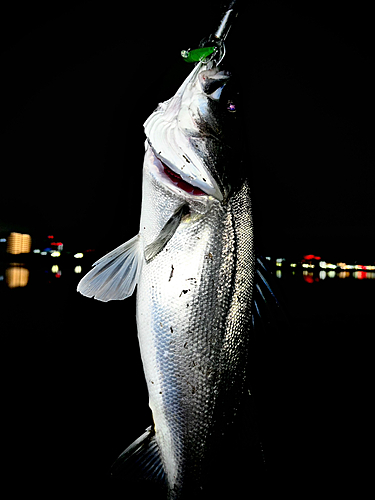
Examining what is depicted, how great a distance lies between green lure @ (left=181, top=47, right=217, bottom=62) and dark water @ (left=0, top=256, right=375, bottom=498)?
1106 millimetres

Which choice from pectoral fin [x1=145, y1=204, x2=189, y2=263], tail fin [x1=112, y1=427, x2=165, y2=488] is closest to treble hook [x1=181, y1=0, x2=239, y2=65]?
pectoral fin [x1=145, y1=204, x2=189, y2=263]

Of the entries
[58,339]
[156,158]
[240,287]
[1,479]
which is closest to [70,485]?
[1,479]

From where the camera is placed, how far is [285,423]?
445 cm

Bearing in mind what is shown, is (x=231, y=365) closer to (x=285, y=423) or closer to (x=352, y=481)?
(x=352, y=481)

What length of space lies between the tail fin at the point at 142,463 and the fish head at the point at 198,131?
1099mm

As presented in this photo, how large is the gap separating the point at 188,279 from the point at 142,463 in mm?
786

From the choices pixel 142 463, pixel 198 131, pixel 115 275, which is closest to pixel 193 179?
pixel 198 131

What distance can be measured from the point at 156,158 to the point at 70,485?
3230 millimetres

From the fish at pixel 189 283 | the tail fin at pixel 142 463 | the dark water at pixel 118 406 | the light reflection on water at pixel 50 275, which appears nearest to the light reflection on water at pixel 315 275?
the light reflection on water at pixel 50 275

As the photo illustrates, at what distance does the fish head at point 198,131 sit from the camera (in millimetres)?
1391

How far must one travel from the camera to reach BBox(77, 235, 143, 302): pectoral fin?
1393 millimetres

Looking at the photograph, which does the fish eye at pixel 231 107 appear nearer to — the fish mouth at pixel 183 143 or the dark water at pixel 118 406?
the fish mouth at pixel 183 143

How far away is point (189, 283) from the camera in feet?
4.46

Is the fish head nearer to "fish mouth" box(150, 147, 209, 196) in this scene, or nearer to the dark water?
"fish mouth" box(150, 147, 209, 196)
